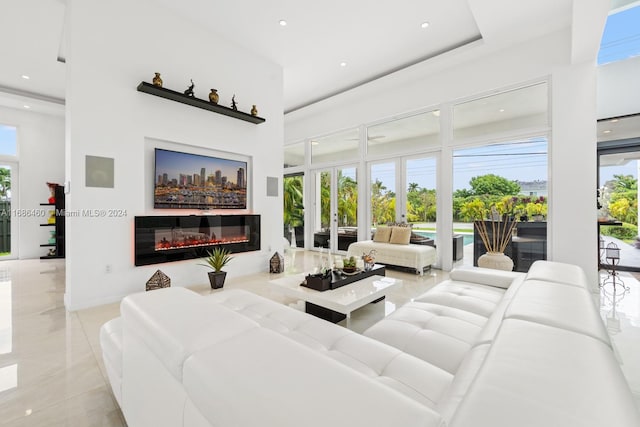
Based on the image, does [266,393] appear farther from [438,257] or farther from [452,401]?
[438,257]

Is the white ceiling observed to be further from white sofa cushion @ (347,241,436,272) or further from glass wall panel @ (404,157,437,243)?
white sofa cushion @ (347,241,436,272)

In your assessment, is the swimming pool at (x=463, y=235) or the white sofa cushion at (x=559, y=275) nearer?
the white sofa cushion at (x=559, y=275)

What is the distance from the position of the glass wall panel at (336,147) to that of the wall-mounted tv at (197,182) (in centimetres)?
275

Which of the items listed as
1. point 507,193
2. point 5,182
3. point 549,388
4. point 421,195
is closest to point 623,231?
point 507,193

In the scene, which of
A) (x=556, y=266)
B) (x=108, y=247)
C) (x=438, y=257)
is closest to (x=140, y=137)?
(x=108, y=247)

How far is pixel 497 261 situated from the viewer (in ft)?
13.7

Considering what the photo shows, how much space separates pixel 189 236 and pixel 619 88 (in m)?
6.80

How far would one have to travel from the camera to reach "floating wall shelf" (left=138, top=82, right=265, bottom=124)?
11.6ft

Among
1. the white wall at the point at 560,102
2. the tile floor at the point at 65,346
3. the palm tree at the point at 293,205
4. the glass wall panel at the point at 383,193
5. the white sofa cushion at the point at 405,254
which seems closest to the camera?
the tile floor at the point at 65,346

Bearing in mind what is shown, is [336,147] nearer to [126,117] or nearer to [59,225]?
[126,117]

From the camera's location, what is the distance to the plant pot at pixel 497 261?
4.13 m

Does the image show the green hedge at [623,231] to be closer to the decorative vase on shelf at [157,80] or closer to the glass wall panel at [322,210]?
the glass wall panel at [322,210]

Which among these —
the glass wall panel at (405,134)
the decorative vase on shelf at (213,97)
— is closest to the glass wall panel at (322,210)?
the glass wall panel at (405,134)

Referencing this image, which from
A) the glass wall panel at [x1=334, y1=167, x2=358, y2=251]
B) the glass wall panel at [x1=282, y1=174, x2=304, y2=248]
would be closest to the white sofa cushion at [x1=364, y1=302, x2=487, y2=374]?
the glass wall panel at [x1=334, y1=167, x2=358, y2=251]
